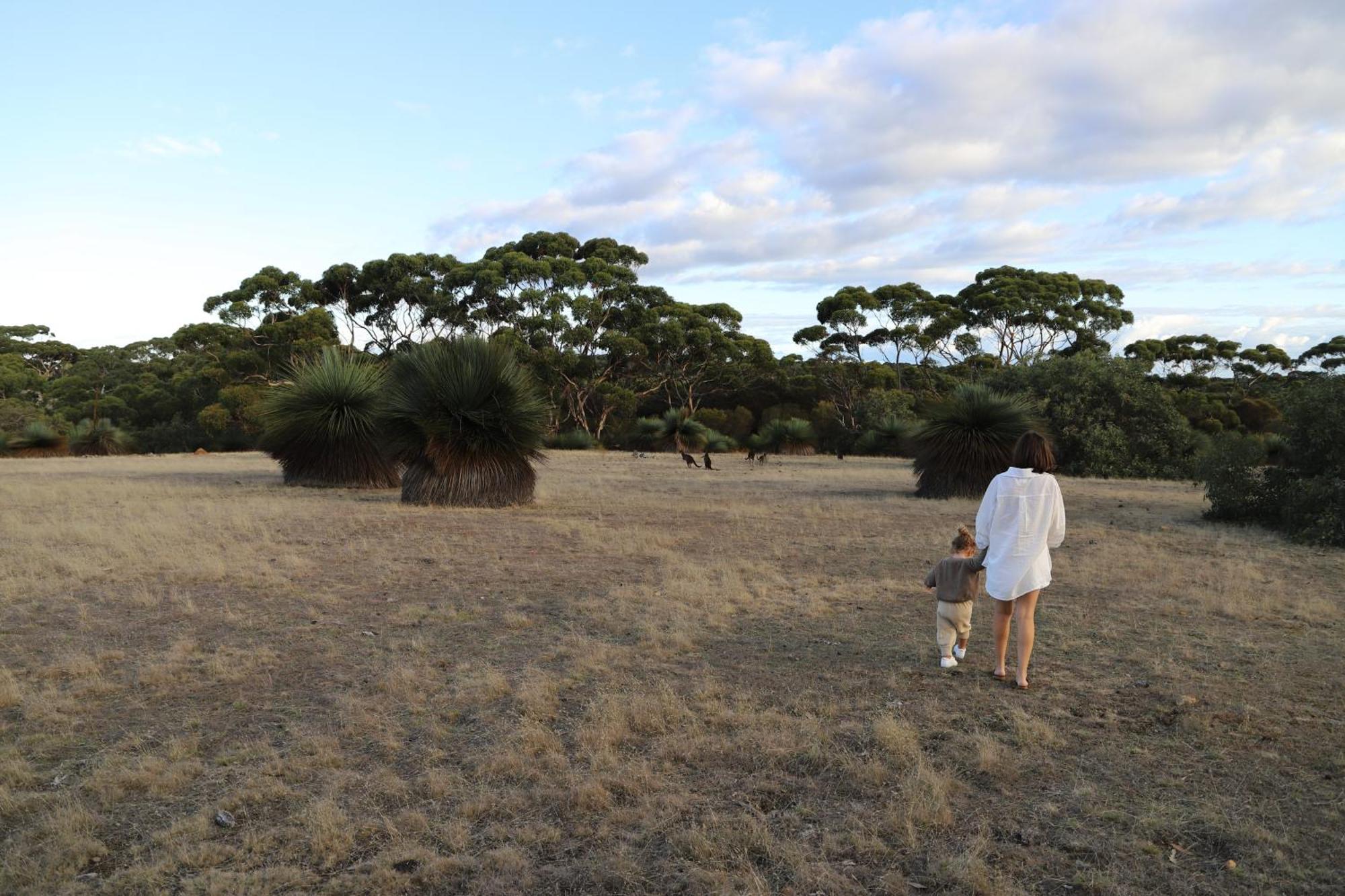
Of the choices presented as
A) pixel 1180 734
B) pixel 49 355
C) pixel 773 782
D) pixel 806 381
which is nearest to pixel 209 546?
pixel 773 782

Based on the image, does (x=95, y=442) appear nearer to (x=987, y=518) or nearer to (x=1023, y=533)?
(x=987, y=518)

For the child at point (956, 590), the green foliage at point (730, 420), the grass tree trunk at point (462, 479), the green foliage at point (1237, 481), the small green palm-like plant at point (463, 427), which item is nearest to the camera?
the child at point (956, 590)

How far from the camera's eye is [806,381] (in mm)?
48750

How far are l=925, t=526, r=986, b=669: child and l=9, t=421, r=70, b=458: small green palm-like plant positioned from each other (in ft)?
118

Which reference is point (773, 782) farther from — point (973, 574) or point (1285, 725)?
point (1285, 725)

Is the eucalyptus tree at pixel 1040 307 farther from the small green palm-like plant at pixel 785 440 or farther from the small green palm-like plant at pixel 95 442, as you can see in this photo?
the small green palm-like plant at pixel 95 442

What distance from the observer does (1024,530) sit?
5422 mm

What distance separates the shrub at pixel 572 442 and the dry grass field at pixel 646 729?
93.2 ft

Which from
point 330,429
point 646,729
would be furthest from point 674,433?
point 646,729

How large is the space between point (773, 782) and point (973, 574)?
2348 millimetres

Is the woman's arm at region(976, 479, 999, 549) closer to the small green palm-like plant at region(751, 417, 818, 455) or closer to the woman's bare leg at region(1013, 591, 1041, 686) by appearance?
the woman's bare leg at region(1013, 591, 1041, 686)

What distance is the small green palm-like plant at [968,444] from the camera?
17250 millimetres

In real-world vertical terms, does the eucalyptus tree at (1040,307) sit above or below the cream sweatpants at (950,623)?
above

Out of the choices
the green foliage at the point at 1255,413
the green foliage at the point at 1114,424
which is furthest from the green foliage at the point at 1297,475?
the green foliage at the point at 1255,413
